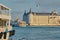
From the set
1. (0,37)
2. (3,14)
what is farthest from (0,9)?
(0,37)

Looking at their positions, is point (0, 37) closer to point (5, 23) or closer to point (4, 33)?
point (4, 33)

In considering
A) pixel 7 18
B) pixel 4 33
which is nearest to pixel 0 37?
pixel 4 33

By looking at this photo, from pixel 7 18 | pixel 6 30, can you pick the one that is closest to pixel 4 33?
pixel 6 30

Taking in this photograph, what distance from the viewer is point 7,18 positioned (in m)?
45.0

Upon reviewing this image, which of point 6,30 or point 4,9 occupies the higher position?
point 4,9

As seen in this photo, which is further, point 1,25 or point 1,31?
point 1,25

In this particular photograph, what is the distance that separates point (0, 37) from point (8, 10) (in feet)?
17.1

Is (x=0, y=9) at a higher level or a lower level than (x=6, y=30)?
higher

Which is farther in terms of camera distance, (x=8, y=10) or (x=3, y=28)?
(x=8, y=10)

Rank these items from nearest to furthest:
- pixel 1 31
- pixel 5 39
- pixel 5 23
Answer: pixel 1 31 → pixel 5 39 → pixel 5 23

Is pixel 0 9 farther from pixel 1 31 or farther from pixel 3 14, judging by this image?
pixel 1 31

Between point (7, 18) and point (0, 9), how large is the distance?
2.07 metres

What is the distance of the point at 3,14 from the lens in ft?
141

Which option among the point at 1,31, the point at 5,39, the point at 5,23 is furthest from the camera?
the point at 5,23
